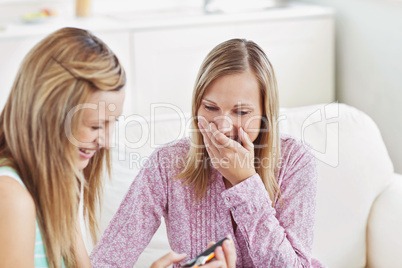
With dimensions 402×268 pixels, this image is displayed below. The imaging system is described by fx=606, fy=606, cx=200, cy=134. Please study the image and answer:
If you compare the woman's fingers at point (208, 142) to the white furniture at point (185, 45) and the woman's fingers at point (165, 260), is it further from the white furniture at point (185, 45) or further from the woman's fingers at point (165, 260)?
the white furniture at point (185, 45)

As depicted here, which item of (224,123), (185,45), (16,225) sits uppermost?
(185,45)

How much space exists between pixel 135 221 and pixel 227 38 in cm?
198

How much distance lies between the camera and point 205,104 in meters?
1.55

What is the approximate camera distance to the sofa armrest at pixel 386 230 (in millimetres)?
1909

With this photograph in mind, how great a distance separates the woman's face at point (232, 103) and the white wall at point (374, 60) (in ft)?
5.68

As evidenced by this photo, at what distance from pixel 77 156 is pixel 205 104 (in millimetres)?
450

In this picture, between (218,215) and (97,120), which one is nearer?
(97,120)

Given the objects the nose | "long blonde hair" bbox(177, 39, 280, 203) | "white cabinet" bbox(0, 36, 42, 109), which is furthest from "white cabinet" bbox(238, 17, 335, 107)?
the nose

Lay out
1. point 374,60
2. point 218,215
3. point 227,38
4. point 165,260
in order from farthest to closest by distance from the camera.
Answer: point 227,38 < point 374,60 < point 218,215 < point 165,260

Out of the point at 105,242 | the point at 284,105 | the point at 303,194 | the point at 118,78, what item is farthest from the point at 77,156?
the point at 284,105

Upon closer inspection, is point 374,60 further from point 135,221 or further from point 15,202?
point 15,202

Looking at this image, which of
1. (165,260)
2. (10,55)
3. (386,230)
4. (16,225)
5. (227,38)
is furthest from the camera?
(227,38)

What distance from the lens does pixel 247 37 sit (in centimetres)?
339

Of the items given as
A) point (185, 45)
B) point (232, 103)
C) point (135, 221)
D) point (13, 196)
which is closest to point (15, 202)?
point (13, 196)
